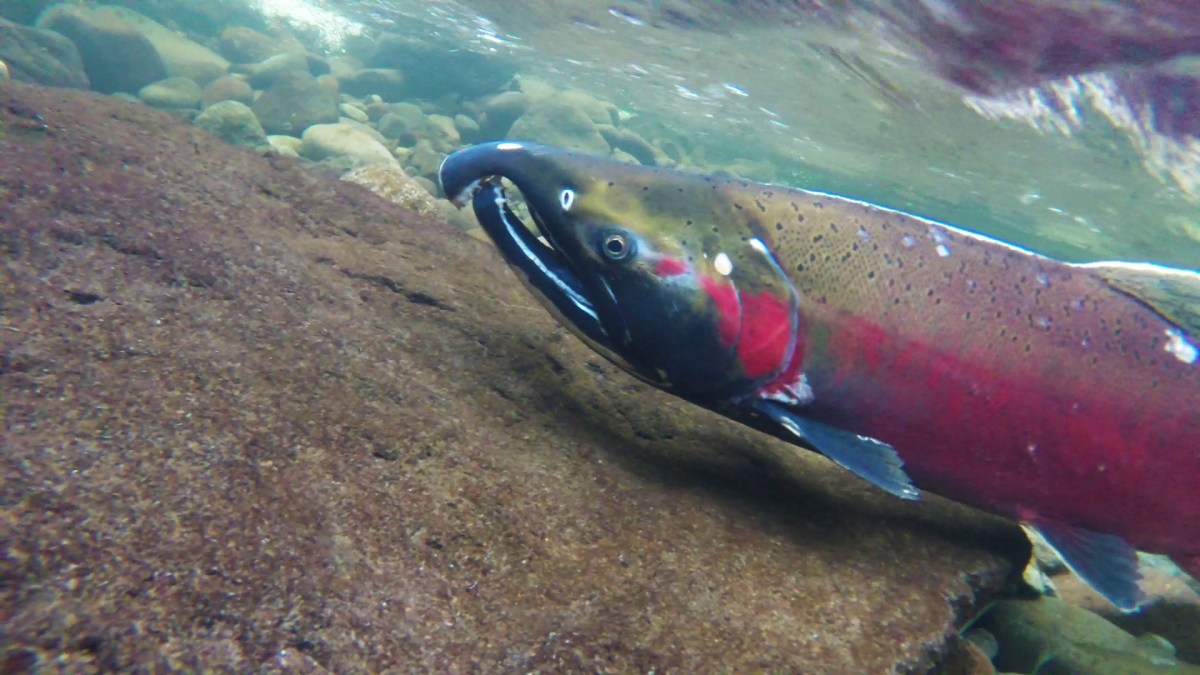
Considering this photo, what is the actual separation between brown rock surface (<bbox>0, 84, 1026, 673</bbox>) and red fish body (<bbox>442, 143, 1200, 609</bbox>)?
37 cm

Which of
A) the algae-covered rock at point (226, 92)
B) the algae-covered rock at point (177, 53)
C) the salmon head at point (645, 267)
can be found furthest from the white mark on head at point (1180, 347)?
the algae-covered rock at point (177, 53)

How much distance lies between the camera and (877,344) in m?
2.29

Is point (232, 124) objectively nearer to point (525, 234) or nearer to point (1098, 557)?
point (525, 234)

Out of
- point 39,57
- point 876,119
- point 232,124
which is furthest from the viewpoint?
point 876,119

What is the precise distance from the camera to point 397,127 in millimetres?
16031

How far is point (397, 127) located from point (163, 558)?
16.6 meters

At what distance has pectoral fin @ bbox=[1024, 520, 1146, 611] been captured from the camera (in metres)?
2.38

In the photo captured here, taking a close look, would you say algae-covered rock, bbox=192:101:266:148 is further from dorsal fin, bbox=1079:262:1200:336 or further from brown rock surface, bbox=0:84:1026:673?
dorsal fin, bbox=1079:262:1200:336

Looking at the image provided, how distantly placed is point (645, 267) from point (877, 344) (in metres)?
0.97

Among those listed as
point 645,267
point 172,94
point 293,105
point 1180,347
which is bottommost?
point 172,94

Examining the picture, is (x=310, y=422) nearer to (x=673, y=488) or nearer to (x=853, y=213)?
(x=673, y=488)

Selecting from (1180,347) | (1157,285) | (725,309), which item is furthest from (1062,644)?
(725,309)

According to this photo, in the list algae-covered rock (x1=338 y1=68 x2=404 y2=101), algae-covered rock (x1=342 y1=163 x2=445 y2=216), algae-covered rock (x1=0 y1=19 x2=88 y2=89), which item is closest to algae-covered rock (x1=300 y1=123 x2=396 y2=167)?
algae-covered rock (x1=0 y1=19 x2=88 y2=89)

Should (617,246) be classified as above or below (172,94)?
above
